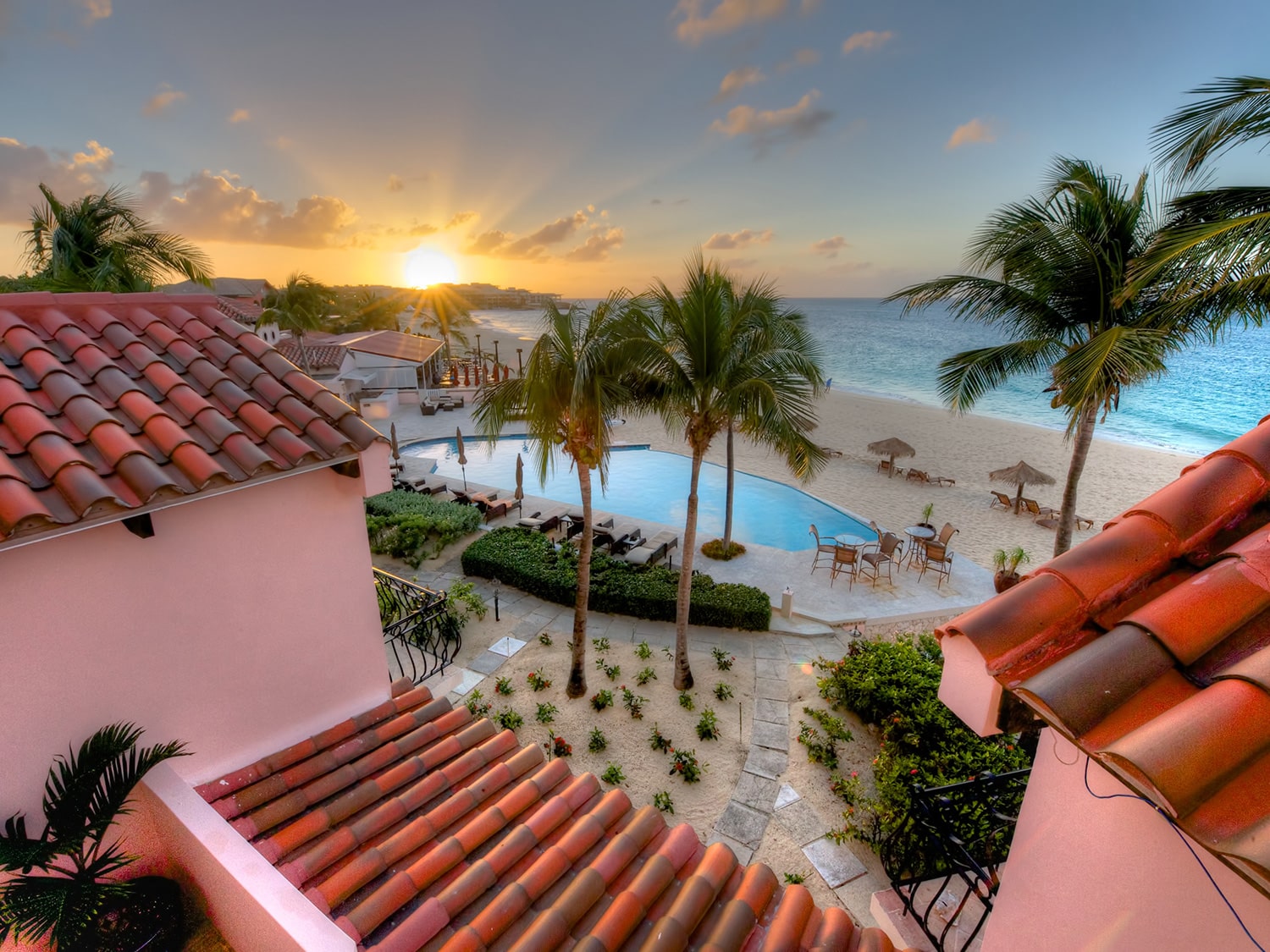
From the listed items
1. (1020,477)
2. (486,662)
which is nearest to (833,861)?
(486,662)

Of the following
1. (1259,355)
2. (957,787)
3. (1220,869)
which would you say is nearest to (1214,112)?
(957,787)

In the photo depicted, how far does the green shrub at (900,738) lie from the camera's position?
724 centimetres

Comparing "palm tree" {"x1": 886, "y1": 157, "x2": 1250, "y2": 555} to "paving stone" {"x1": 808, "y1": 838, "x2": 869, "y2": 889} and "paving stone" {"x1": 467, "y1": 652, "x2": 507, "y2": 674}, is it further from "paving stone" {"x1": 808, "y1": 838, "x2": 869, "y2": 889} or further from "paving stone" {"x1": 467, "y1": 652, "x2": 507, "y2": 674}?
"paving stone" {"x1": 467, "y1": 652, "x2": 507, "y2": 674}

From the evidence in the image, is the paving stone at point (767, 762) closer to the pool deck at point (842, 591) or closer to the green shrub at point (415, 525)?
the pool deck at point (842, 591)

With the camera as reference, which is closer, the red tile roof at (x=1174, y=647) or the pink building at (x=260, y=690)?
the red tile roof at (x=1174, y=647)

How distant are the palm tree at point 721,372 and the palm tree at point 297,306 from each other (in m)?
31.7

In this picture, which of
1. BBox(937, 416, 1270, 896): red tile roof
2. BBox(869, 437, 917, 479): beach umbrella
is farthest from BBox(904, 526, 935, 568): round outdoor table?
BBox(937, 416, 1270, 896): red tile roof

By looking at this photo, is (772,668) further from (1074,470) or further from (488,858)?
(488,858)

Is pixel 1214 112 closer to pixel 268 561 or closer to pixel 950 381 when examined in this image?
pixel 950 381

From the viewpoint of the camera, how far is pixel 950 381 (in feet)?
35.3

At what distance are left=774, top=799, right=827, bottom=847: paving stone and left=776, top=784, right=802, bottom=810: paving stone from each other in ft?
0.12

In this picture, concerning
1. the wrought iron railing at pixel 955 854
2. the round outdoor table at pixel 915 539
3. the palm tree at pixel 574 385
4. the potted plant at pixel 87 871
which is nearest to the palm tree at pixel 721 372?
the palm tree at pixel 574 385

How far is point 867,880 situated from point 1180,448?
152ft

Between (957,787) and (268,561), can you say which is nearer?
(957,787)
